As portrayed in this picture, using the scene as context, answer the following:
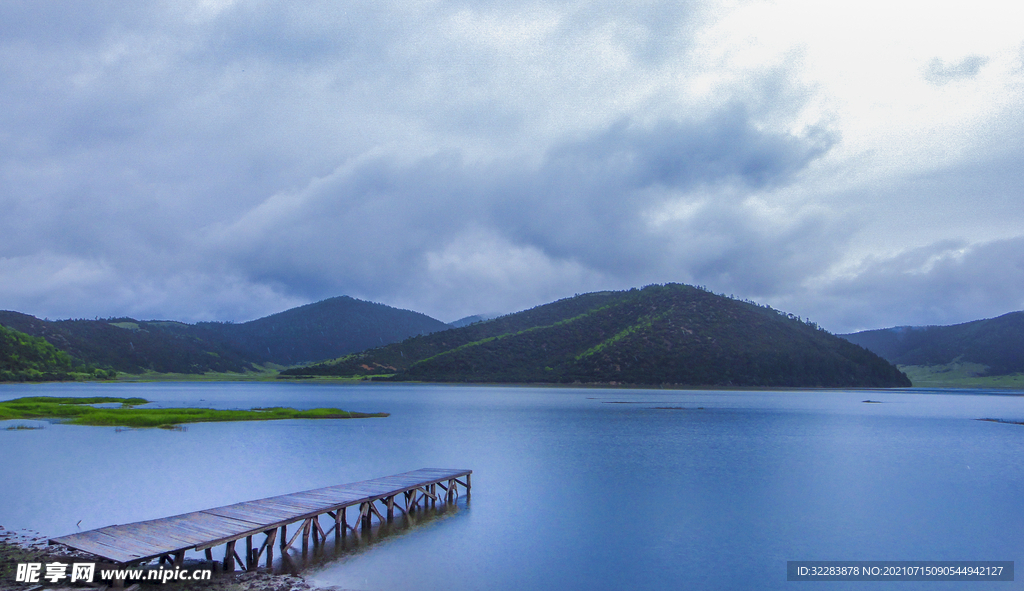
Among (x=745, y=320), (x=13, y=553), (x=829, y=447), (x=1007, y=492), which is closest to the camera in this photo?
(x=13, y=553)

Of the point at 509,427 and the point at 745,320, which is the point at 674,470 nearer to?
the point at 509,427

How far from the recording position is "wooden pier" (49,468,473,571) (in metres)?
13.6

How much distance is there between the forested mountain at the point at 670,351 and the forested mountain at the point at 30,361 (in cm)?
8238

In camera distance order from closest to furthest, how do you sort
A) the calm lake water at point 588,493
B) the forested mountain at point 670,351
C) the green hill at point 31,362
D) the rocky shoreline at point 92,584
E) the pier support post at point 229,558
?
the rocky shoreline at point 92,584
the pier support post at point 229,558
the calm lake water at point 588,493
the forested mountain at point 670,351
the green hill at point 31,362

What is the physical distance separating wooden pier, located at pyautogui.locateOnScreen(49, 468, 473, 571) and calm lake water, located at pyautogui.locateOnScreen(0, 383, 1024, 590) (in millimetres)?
1338

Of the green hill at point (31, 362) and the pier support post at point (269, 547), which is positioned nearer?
the pier support post at point (269, 547)

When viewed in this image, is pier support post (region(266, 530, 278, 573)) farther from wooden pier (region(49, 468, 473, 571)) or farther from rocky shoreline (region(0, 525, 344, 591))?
rocky shoreline (region(0, 525, 344, 591))

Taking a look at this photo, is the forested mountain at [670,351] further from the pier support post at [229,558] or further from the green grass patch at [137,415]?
the pier support post at [229,558]

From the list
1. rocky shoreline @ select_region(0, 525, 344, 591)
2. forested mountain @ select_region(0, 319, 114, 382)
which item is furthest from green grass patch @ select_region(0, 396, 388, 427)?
forested mountain @ select_region(0, 319, 114, 382)

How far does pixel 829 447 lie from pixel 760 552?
2758cm

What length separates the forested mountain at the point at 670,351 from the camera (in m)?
147

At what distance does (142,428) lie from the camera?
4719cm

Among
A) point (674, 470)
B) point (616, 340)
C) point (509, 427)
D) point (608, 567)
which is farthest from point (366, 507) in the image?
point (616, 340)

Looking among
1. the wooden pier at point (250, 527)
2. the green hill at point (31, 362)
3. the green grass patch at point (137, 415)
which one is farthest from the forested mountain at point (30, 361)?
the wooden pier at point (250, 527)
